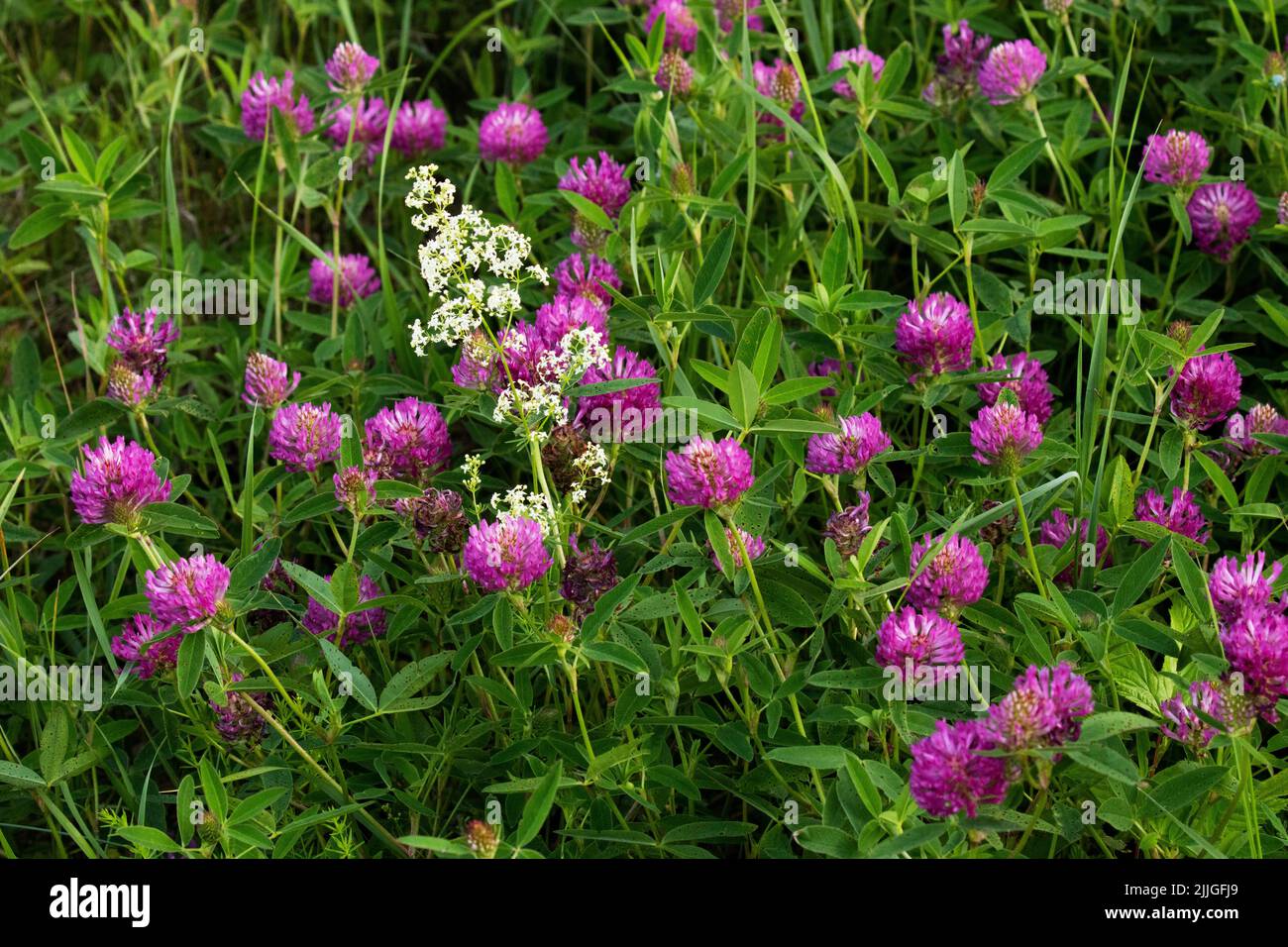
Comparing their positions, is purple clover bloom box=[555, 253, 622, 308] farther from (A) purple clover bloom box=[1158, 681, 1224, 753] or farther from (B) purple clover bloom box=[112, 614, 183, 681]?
(A) purple clover bloom box=[1158, 681, 1224, 753]

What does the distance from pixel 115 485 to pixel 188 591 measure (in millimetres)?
301

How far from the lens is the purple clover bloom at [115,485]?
2.43m

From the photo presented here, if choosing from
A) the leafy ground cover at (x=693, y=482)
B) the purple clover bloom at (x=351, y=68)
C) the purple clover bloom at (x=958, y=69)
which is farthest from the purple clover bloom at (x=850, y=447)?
the purple clover bloom at (x=351, y=68)

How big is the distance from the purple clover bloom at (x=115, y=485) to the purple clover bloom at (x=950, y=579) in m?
1.27

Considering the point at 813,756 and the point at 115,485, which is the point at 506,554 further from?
the point at 115,485

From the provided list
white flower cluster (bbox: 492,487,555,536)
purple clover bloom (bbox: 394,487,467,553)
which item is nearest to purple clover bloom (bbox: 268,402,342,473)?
purple clover bloom (bbox: 394,487,467,553)

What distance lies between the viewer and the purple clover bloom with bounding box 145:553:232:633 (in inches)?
88.6

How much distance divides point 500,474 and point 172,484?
785 mm

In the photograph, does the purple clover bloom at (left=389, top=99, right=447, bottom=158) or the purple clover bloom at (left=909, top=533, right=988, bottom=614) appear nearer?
the purple clover bloom at (left=909, top=533, right=988, bottom=614)

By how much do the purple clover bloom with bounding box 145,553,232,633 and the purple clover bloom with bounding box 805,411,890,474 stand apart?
3.37 ft

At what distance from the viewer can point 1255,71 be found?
3.33 metres

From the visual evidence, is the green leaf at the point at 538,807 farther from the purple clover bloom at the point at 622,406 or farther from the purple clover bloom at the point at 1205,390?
the purple clover bloom at the point at 1205,390

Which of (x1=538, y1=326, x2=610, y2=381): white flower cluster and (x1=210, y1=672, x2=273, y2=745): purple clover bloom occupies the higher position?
(x1=538, y1=326, x2=610, y2=381): white flower cluster

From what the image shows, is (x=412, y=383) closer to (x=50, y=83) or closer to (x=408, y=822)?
(x=408, y=822)
